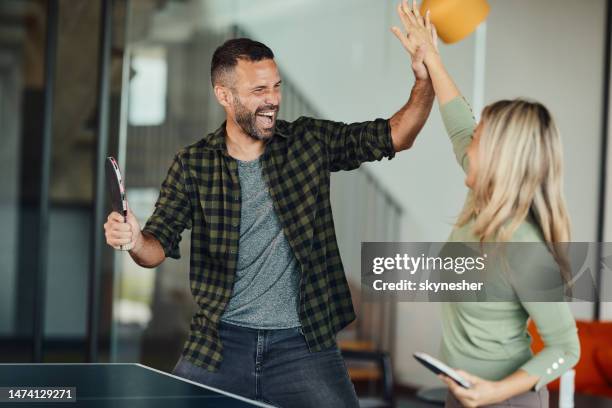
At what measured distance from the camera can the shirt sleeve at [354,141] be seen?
2.19 metres

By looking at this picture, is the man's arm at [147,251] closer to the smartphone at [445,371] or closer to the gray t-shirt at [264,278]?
the gray t-shirt at [264,278]

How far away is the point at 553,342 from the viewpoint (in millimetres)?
1485

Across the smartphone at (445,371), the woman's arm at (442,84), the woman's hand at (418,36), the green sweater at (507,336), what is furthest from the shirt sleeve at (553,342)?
the woman's hand at (418,36)

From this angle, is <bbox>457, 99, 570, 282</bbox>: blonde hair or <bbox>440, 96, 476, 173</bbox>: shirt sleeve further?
<bbox>440, 96, 476, 173</bbox>: shirt sleeve

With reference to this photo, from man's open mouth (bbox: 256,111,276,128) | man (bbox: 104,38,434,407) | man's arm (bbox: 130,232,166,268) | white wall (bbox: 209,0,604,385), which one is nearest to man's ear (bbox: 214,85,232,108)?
man (bbox: 104,38,434,407)

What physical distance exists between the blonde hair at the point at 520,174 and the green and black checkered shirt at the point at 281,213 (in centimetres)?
66

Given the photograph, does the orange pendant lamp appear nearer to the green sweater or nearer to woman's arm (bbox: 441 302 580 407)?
the green sweater

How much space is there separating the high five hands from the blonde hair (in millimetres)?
383

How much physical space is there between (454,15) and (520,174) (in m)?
0.66

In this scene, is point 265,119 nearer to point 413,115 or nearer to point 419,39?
point 413,115

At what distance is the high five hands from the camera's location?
1.89m

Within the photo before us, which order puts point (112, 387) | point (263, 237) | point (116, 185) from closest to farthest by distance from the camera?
point (112, 387)
point (116, 185)
point (263, 237)

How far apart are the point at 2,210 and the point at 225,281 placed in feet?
8.78

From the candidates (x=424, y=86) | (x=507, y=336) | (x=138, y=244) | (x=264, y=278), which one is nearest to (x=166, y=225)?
(x=138, y=244)
